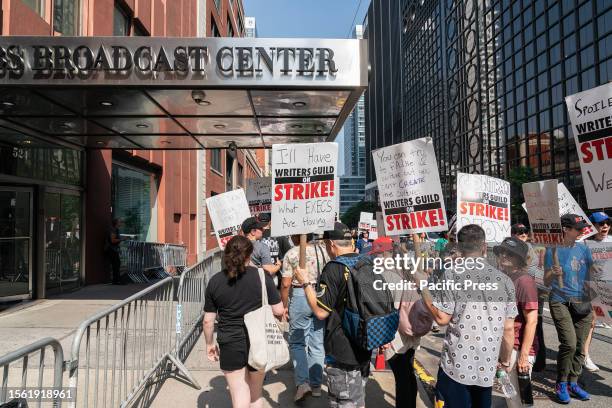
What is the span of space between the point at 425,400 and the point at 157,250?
12.0 metres

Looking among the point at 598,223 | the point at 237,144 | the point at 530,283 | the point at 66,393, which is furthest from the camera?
the point at 237,144

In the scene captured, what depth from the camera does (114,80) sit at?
21.0ft

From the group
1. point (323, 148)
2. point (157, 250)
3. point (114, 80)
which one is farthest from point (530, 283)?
point (157, 250)

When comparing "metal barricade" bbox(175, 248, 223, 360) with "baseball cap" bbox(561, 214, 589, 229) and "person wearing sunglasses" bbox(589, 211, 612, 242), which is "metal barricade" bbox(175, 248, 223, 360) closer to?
"baseball cap" bbox(561, 214, 589, 229)

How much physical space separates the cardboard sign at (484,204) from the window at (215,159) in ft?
69.4

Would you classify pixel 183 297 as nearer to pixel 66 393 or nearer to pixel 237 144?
pixel 66 393

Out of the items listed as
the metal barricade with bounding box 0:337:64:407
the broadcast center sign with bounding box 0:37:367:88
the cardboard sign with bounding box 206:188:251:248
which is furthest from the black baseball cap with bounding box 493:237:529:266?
the cardboard sign with bounding box 206:188:251:248

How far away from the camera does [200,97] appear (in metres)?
7.41

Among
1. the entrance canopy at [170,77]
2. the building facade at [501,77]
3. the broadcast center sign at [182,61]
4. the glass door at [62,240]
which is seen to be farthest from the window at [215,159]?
the building facade at [501,77]

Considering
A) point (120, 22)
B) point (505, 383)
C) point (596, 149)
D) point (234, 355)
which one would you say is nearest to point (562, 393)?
point (505, 383)

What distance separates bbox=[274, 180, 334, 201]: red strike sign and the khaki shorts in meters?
2.07

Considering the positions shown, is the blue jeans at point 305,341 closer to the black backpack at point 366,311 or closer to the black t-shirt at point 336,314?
the black t-shirt at point 336,314

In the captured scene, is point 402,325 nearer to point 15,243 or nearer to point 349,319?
point 349,319

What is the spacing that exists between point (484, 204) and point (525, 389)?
278 cm
